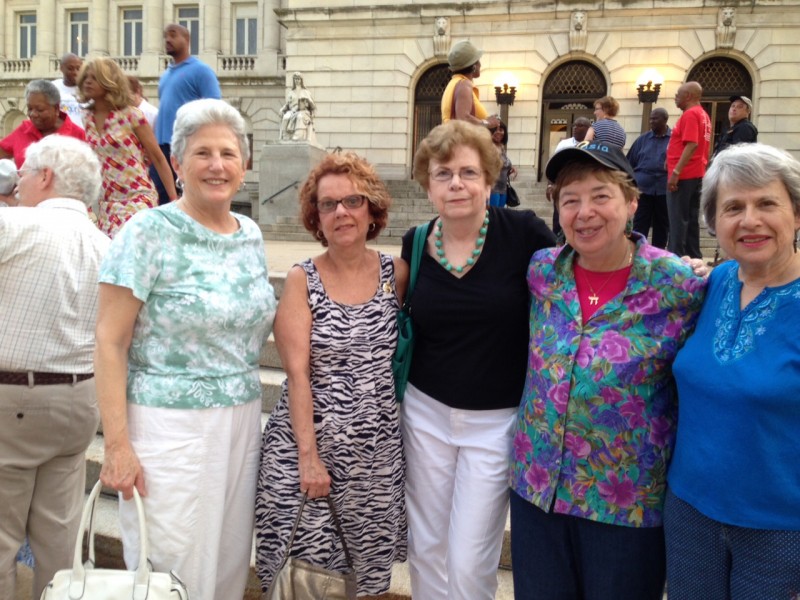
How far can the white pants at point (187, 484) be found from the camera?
2.12m

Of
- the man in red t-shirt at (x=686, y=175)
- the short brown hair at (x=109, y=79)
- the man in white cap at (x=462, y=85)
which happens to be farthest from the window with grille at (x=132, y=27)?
the short brown hair at (x=109, y=79)

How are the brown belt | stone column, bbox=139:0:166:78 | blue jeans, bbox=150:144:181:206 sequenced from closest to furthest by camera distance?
the brown belt
blue jeans, bbox=150:144:181:206
stone column, bbox=139:0:166:78

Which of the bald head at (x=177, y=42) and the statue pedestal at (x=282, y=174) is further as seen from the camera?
the statue pedestal at (x=282, y=174)

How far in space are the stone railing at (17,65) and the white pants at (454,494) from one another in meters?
34.4

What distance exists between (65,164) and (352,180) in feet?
4.07

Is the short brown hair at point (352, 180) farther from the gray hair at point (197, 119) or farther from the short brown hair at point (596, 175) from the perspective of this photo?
the short brown hair at point (596, 175)

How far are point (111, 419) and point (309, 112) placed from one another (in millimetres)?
15408

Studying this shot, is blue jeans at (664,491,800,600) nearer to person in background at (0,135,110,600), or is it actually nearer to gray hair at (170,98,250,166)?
gray hair at (170,98,250,166)

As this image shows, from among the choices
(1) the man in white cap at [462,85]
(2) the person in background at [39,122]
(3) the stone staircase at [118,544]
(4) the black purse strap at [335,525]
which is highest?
(1) the man in white cap at [462,85]

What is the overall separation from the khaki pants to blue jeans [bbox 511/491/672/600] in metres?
1.87

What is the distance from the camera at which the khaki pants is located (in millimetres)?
2451

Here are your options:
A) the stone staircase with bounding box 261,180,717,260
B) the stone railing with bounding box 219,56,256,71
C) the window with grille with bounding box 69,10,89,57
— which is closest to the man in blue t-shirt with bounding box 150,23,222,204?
the stone staircase with bounding box 261,180,717,260

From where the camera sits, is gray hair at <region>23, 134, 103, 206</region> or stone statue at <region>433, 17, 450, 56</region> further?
stone statue at <region>433, 17, 450, 56</region>

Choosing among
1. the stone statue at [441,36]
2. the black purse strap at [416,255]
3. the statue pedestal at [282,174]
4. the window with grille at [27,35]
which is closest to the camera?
the black purse strap at [416,255]
